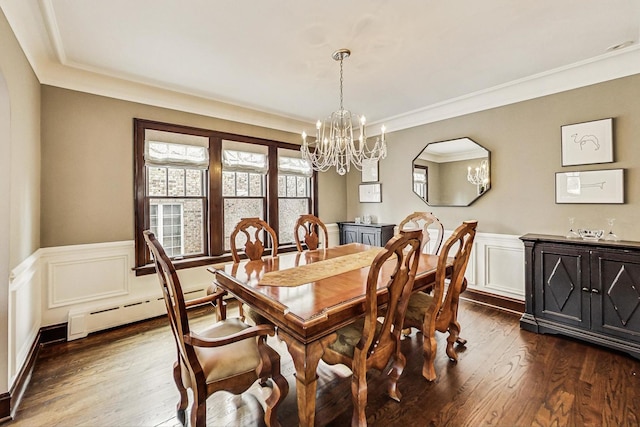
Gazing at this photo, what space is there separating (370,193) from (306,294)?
3.50m

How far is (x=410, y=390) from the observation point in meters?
1.96

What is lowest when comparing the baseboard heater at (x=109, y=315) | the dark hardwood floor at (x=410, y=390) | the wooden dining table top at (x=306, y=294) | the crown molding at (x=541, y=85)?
the dark hardwood floor at (x=410, y=390)

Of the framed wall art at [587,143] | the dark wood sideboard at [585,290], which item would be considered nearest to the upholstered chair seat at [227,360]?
the dark wood sideboard at [585,290]

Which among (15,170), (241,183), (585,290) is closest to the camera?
(15,170)

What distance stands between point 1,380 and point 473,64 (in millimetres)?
4397

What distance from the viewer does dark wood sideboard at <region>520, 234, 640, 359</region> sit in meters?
2.37

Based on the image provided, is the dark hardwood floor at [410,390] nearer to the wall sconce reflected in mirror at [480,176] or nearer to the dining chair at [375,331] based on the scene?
the dining chair at [375,331]

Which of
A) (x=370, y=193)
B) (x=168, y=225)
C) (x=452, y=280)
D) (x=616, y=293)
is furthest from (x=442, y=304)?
(x=168, y=225)

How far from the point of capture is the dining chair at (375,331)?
58.4 inches

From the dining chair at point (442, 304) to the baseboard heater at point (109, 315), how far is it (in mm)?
2801

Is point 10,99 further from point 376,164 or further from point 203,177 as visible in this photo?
point 376,164

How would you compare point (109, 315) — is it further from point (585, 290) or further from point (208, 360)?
point (585, 290)

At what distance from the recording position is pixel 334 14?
6.58 ft

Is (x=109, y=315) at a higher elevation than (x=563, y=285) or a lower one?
lower
